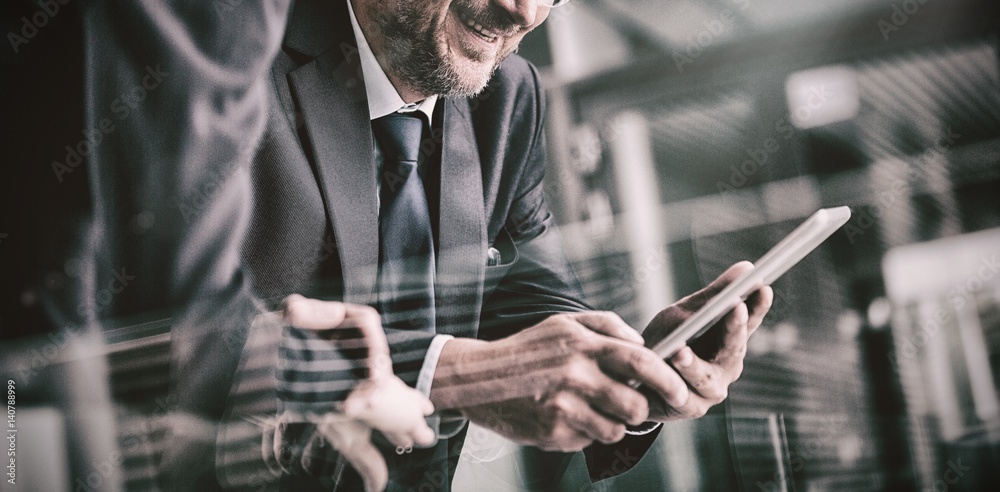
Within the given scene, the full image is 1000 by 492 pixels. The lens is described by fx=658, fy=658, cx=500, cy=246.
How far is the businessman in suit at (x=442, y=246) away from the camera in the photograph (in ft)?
2.43

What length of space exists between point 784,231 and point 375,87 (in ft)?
1.84

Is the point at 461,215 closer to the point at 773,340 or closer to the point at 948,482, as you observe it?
the point at 773,340

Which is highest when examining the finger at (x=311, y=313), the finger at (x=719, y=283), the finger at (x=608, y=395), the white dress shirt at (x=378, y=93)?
the white dress shirt at (x=378, y=93)

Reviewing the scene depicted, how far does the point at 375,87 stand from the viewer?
896mm

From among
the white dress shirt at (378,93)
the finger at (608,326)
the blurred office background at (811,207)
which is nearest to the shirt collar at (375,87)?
the white dress shirt at (378,93)

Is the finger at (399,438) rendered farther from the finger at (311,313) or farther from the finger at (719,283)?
the finger at (719,283)

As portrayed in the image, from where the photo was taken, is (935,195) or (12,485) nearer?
(935,195)

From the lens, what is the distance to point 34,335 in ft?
2.97

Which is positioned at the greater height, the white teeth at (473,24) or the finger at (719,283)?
the white teeth at (473,24)

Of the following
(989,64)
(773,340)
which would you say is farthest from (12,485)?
(989,64)

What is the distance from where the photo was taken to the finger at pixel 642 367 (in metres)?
0.70

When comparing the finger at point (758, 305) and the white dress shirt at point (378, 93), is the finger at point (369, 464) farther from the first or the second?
the finger at point (758, 305)

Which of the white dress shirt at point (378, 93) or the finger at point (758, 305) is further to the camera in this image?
the white dress shirt at point (378, 93)

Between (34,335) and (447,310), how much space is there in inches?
22.6
